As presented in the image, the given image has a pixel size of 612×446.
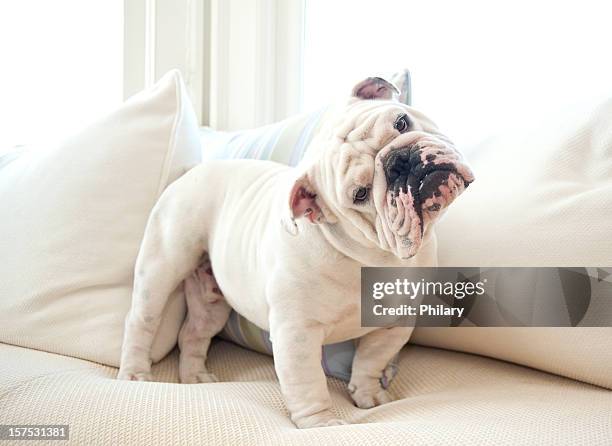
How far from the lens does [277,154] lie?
119 cm

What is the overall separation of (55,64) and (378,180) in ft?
5.38

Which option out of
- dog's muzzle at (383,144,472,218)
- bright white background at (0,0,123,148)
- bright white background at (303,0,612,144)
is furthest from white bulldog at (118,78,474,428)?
bright white background at (0,0,123,148)

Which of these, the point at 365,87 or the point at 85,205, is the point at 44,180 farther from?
the point at 365,87

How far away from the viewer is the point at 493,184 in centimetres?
89

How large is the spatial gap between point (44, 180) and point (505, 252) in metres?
0.87

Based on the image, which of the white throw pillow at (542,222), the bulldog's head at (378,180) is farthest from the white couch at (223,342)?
the bulldog's head at (378,180)

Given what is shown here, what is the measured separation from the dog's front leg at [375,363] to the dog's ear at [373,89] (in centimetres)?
34

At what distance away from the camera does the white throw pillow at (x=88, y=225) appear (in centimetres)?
106

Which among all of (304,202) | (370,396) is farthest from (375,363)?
(304,202)

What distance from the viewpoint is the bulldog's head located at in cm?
68

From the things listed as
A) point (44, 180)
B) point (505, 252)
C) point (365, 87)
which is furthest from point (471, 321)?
point (44, 180)

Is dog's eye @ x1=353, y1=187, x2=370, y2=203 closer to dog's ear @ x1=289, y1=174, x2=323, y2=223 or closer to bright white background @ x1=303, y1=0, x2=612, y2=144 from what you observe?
dog's ear @ x1=289, y1=174, x2=323, y2=223

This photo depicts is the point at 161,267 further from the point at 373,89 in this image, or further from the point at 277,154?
the point at 373,89

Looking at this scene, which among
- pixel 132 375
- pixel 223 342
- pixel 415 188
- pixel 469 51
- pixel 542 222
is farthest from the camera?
pixel 469 51
